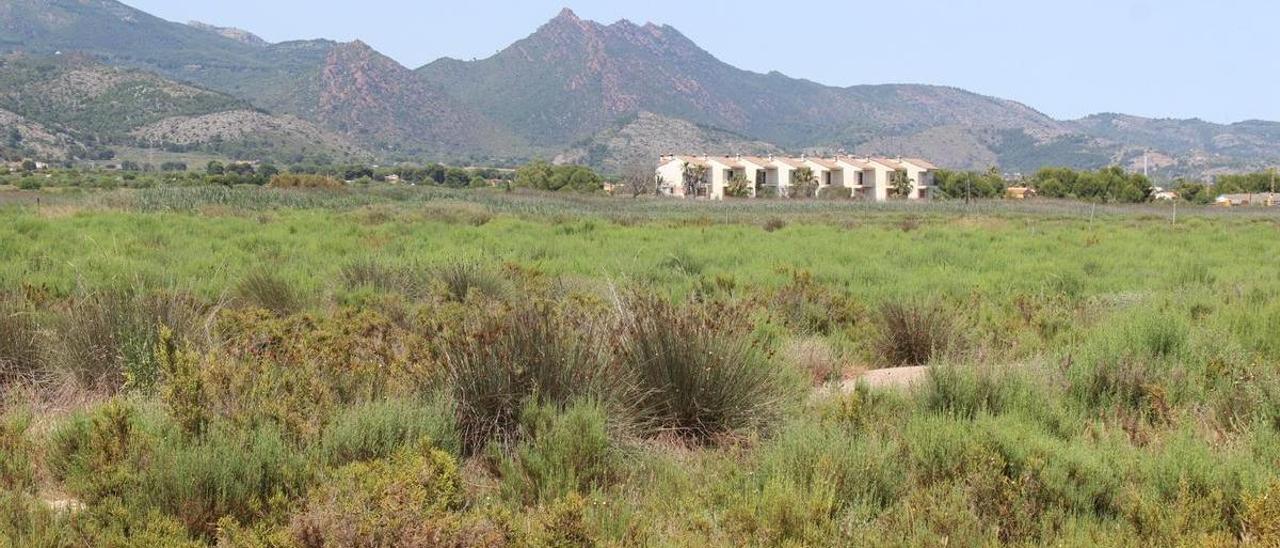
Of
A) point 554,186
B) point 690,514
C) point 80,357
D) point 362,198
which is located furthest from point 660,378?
point 554,186

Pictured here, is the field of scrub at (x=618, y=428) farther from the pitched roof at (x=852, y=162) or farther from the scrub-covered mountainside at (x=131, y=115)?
the scrub-covered mountainside at (x=131, y=115)

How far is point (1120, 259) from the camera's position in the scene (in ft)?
68.6

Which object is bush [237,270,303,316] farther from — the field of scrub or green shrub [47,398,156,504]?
green shrub [47,398,156,504]

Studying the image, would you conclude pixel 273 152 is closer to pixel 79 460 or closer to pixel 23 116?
pixel 23 116

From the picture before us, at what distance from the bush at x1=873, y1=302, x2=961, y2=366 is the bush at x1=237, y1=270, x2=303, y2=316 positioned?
20.2 ft

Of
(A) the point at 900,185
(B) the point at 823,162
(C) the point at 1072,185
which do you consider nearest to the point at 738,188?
(B) the point at 823,162

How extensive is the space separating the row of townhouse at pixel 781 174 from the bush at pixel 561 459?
378 ft

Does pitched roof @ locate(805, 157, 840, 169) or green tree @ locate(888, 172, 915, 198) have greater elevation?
pitched roof @ locate(805, 157, 840, 169)

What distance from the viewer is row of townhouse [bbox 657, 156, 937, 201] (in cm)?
12231

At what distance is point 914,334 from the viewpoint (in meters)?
9.66

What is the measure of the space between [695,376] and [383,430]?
196 cm

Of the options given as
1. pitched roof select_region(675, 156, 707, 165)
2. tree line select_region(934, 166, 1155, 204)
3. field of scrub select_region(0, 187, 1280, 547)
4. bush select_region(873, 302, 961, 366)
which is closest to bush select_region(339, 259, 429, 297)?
field of scrub select_region(0, 187, 1280, 547)

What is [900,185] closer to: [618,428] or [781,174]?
[781,174]

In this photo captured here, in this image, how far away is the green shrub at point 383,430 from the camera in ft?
16.0
